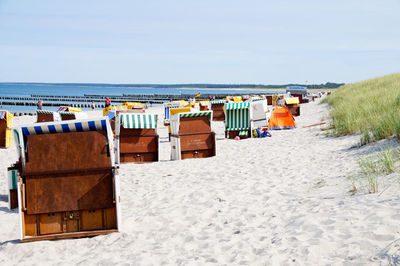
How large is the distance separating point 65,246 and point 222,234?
202 centimetres

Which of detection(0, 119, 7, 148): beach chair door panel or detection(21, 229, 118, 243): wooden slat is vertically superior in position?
detection(0, 119, 7, 148): beach chair door panel

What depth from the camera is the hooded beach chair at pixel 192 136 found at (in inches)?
441

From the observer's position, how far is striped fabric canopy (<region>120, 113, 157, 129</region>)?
10.8 m

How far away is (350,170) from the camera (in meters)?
7.38

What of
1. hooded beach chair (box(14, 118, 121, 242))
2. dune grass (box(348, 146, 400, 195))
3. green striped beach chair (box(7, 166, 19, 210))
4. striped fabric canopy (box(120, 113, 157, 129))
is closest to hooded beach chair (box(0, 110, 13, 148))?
striped fabric canopy (box(120, 113, 157, 129))

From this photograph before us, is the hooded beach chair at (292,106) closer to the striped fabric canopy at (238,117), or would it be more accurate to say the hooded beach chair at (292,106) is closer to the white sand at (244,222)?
the striped fabric canopy at (238,117)

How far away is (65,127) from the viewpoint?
5277 mm

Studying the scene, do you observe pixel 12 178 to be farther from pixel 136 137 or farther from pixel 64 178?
pixel 136 137

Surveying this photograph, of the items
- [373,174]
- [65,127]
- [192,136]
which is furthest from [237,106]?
[65,127]

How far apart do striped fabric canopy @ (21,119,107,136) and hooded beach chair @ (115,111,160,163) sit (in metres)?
5.42

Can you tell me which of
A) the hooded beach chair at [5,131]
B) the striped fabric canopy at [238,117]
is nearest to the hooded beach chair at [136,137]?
the striped fabric canopy at [238,117]

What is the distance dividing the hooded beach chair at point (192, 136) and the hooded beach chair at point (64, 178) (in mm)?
5785

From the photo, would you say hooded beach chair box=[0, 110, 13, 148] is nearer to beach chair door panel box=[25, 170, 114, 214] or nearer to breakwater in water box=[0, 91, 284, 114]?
beach chair door panel box=[25, 170, 114, 214]

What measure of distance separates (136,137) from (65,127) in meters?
5.80
